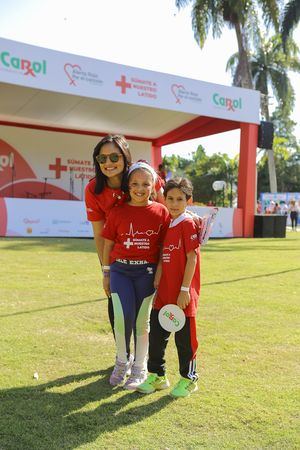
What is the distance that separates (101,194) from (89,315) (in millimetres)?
1878

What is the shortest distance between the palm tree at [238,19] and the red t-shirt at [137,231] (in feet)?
74.7

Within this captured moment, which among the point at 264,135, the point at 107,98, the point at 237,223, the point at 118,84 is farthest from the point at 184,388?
the point at 264,135

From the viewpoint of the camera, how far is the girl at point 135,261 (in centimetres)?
311

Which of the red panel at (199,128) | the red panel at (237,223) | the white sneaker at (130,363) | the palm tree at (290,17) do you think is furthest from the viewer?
the palm tree at (290,17)

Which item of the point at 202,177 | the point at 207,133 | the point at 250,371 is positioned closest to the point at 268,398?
the point at 250,371

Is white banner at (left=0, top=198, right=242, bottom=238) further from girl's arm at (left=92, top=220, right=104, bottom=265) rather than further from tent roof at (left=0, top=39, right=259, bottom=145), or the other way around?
girl's arm at (left=92, top=220, right=104, bottom=265)

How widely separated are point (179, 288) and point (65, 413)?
97 cm

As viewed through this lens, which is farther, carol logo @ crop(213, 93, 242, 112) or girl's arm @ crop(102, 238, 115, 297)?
carol logo @ crop(213, 93, 242, 112)

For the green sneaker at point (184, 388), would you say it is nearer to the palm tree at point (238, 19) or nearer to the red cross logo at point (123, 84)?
the red cross logo at point (123, 84)

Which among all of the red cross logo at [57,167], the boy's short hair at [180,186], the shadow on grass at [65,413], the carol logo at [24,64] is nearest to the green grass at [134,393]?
the shadow on grass at [65,413]

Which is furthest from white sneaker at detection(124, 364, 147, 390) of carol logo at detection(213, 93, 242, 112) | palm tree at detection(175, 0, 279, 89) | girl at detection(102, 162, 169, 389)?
palm tree at detection(175, 0, 279, 89)

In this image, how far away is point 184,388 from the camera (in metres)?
3.00

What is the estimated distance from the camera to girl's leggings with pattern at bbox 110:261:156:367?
10.3 ft

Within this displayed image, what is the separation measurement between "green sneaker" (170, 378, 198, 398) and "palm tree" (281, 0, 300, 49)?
24269 millimetres
